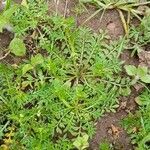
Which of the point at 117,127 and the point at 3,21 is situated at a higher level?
the point at 3,21

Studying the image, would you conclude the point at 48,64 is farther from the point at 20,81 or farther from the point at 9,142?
the point at 9,142

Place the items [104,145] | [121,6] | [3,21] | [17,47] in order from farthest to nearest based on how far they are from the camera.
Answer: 1. [121,6]
2. [17,47]
3. [3,21]
4. [104,145]

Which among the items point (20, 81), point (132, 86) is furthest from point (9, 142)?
point (132, 86)

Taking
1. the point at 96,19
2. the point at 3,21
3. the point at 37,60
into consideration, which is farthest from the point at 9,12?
the point at 96,19

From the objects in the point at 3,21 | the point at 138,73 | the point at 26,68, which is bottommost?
the point at 138,73

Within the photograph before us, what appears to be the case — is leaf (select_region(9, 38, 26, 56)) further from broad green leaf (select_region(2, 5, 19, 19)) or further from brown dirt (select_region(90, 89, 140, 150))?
brown dirt (select_region(90, 89, 140, 150))

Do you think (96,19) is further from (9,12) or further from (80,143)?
(80,143)

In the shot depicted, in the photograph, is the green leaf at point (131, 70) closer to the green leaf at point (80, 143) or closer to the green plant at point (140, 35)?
the green plant at point (140, 35)
